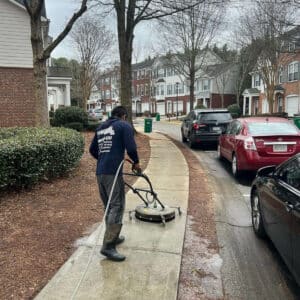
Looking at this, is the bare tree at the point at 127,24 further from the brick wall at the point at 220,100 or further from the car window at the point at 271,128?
the brick wall at the point at 220,100

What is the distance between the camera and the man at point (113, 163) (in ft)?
13.7

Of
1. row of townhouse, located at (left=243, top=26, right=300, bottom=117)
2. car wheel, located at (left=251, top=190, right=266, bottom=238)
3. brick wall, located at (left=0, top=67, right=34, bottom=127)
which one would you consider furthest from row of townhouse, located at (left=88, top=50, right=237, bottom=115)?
car wheel, located at (left=251, top=190, right=266, bottom=238)

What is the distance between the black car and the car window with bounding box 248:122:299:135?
3.76 m

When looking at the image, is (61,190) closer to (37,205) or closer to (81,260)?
(37,205)

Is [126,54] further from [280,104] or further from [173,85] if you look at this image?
[173,85]

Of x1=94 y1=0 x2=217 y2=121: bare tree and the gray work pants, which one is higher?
x1=94 y1=0 x2=217 y2=121: bare tree

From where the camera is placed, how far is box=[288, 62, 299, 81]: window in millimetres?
34594

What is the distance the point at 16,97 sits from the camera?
1769 cm

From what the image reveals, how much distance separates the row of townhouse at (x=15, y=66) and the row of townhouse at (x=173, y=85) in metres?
23.3

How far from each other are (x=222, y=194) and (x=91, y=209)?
2.97m

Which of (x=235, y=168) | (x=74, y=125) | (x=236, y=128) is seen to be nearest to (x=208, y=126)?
(x=236, y=128)

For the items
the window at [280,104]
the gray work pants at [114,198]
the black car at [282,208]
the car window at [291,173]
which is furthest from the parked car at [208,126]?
the window at [280,104]

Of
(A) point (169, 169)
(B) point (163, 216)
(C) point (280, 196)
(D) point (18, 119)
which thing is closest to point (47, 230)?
(B) point (163, 216)

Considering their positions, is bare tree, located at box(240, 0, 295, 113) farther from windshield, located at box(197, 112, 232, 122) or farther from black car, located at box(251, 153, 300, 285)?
black car, located at box(251, 153, 300, 285)
